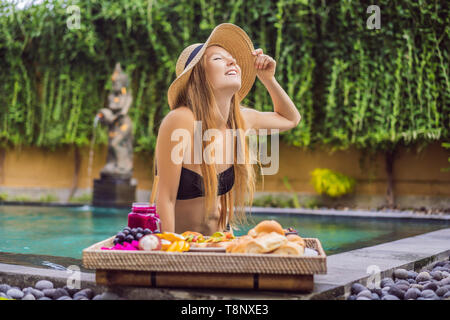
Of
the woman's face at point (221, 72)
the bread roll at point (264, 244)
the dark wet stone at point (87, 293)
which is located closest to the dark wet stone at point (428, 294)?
the bread roll at point (264, 244)

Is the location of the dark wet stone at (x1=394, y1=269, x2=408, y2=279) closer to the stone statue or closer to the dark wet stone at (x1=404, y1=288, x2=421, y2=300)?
the dark wet stone at (x1=404, y1=288, x2=421, y2=300)

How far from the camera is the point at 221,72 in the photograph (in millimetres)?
2590

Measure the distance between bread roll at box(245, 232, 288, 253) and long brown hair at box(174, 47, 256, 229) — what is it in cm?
65

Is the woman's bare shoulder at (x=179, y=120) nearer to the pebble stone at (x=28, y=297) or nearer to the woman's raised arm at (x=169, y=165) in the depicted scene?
the woman's raised arm at (x=169, y=165)

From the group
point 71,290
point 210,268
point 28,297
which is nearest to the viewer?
point 210,268

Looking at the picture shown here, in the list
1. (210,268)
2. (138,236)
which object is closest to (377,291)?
(210,268)

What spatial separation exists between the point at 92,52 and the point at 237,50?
296 inches

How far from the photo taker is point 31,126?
10.5 meters

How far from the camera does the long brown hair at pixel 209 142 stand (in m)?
2.59

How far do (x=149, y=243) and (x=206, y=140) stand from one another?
0.74 meters

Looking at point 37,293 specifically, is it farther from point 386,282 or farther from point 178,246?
point 386,282

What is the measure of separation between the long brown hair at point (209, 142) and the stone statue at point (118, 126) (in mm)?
6586

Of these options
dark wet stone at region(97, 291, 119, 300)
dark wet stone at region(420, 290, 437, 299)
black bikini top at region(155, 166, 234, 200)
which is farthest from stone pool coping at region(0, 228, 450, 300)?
black bikini top at region(155, 166, 234, 200)

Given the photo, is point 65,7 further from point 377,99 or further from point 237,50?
point 237,50
